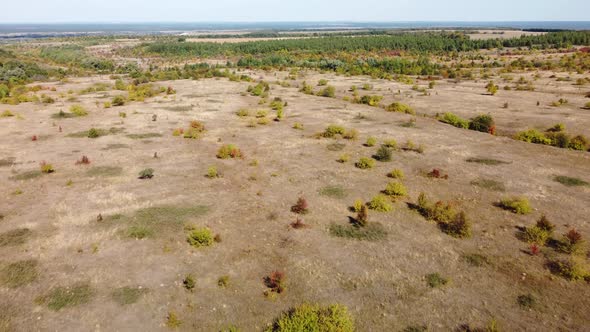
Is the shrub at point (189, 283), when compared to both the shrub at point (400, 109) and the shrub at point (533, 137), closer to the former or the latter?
the shrub at point (533, 137)

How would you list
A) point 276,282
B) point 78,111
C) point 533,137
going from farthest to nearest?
1. point 78,111
2. point 533,137
3. point 276,282

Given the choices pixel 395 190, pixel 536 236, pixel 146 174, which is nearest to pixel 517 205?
pixel 536 236

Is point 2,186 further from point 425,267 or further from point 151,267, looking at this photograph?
point 425,267

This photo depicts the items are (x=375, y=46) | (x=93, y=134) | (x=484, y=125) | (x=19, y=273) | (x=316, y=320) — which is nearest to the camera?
(x=316, y=320)

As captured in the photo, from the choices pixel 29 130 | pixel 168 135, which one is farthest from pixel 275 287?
pixel 29 130

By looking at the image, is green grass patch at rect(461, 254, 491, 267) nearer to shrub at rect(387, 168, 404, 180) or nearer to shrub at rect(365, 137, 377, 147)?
shrub at rect(387, 168, 404, 180)

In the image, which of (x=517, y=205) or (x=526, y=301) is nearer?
(x=526, y=301)

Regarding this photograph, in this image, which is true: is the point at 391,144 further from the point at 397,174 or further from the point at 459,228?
the point at 459,228

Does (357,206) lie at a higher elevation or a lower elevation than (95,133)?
lower
